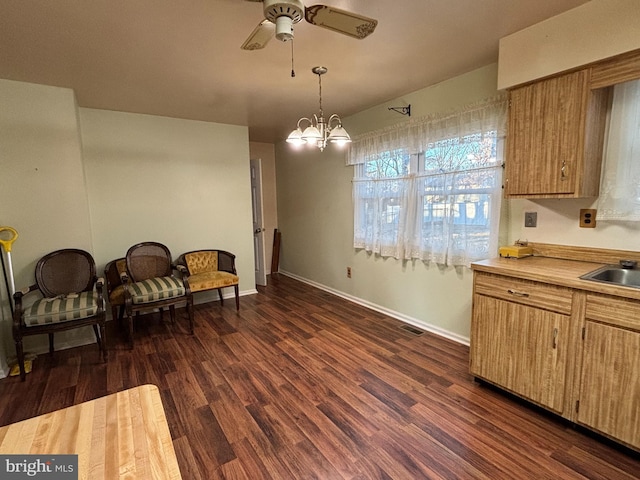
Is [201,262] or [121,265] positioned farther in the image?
[201,262]

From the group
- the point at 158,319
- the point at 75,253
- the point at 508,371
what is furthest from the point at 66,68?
the point at 508,371

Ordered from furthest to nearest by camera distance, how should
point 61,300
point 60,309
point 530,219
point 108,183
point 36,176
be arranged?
point 108,183 < point 36,176 < point 61,300 < point 60,309 < point 530,219

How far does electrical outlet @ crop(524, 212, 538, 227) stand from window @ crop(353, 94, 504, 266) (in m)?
0.20

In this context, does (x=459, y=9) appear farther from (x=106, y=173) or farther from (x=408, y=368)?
(x=106, y=173)

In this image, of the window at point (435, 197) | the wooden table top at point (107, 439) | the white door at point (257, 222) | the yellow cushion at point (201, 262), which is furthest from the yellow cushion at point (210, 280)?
the wooden table top at point (107, 439)

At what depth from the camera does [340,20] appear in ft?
4.72

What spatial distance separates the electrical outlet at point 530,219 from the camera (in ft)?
7.88

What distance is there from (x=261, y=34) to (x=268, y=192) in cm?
440

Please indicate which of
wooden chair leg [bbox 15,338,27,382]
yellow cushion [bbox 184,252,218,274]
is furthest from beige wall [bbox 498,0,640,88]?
wooden chair leg [bbox 15,338,27,382]

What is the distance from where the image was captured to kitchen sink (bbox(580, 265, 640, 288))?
6.07 ft

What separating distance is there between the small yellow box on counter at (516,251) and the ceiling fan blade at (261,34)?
214 centimetres

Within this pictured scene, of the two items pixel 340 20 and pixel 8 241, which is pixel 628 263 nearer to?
pixel 340 20

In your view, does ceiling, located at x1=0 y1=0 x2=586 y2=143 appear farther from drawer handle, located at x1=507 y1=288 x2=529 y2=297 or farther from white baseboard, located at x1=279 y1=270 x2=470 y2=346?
white baseboard, located at x1=279 y1=270 x2=470 y2=346

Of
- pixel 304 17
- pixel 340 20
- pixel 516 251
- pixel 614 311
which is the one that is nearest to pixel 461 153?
pixel 516 251
